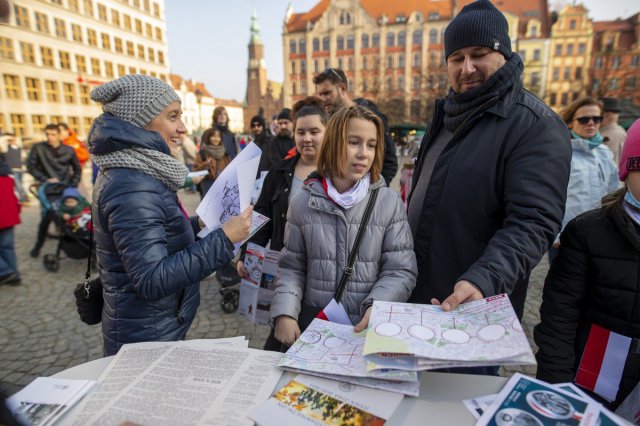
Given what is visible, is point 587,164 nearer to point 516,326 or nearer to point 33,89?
point 516,326

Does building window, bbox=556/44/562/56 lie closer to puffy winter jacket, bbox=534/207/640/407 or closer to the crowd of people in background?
the crowd of people in background

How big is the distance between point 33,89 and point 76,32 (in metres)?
7.68

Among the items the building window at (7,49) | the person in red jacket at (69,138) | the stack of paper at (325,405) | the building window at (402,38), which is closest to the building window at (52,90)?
the building window at (7,49)

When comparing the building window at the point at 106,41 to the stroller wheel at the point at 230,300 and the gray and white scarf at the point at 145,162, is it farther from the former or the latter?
the gray and white scarf at the point at 145,162

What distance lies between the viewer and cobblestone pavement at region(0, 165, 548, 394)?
A: 3156 millimetres

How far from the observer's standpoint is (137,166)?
1.51 meters

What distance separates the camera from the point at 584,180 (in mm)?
3311

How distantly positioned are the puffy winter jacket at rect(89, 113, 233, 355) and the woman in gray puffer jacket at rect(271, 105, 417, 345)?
0.35m

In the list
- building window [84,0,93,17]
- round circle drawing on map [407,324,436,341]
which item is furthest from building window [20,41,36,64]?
round circle drawing on map [407,324,436,341]

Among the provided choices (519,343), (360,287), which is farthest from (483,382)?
(360,287)

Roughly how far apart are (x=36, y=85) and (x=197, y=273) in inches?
1711

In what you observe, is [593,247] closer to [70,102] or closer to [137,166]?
[137,166]

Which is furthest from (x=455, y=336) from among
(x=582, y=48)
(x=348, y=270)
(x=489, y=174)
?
(x=582, y=48)

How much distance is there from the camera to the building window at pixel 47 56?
34.3 m
